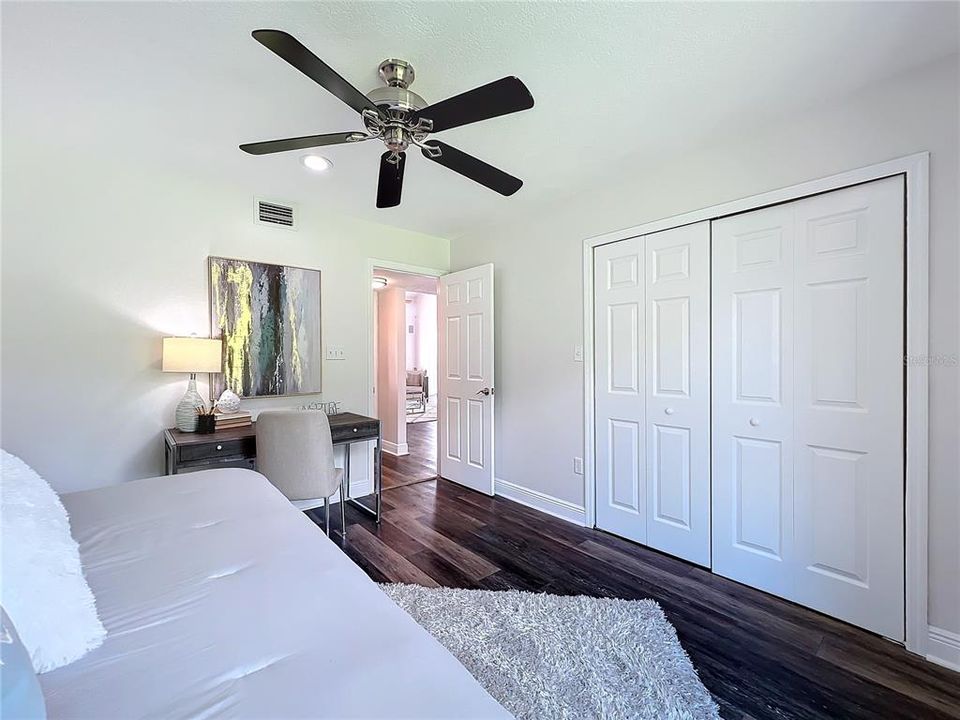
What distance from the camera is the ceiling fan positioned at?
133cm

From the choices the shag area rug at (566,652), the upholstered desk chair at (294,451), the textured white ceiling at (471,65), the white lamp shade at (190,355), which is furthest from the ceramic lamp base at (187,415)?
the shag area rug at (566,652)

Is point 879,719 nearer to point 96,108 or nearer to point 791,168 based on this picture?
point 791,168

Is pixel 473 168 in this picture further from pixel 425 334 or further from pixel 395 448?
pixel 425 334

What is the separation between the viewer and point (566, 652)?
172 centimetres

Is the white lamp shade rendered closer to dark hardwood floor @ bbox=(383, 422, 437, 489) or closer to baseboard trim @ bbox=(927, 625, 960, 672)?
dark hardwood floor @ bbox=(383, 422, 437, 489)

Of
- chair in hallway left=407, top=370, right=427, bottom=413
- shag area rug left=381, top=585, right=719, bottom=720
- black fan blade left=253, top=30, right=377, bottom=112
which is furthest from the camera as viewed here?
chair in hallway left=407, top=370, right=427, bottom=413

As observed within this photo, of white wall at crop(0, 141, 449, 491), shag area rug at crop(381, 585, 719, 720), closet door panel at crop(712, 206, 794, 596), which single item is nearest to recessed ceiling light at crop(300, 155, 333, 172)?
white wall at crop(0, 141, 449, 491)

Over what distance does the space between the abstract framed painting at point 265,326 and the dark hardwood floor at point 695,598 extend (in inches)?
47.6

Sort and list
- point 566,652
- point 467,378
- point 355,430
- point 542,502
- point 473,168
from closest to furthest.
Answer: point 566,652 → point 473,168 → point 355,430 → point 542,502 → point 467,378

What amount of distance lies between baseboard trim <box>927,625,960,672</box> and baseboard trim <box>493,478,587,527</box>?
1728 millimetres

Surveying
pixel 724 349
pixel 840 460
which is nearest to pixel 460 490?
pixel 724 349

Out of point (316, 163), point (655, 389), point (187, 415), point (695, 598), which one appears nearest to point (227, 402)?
point (187, 415)

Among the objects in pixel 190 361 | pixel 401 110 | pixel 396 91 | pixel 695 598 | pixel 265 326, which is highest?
pixel 396 91

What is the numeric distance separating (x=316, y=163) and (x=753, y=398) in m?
2.90
